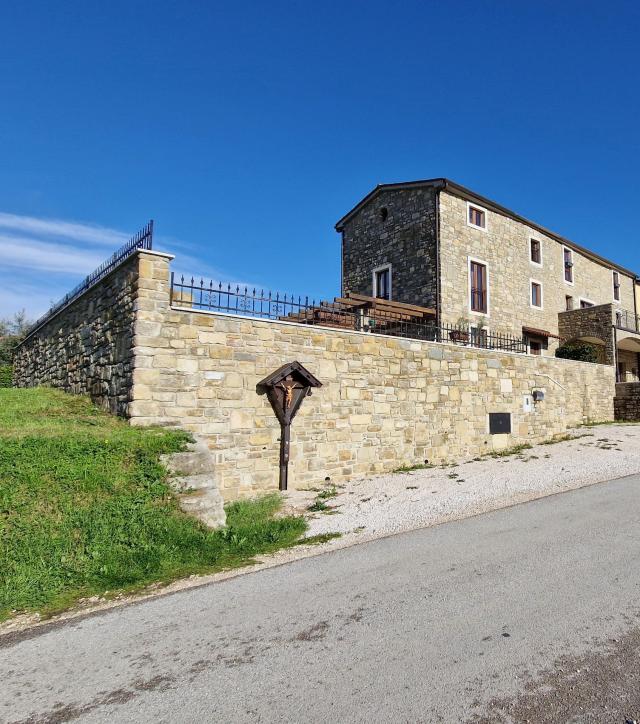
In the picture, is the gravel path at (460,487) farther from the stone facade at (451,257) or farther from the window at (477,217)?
the window at (477,217)

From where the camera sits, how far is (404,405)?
12.0m

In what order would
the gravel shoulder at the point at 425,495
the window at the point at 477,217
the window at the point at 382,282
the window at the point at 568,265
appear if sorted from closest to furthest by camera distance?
1. the gravel shoulder at the point at 425,495
2. the window at the point at 477,217
3. the window at the point at 382,282
4. the window at the point at 568,265

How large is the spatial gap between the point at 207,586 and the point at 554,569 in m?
3.51

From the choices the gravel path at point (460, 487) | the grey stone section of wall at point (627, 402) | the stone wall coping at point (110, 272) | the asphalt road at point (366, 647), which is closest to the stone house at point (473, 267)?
the grey stone section of wall at point (627, 402)

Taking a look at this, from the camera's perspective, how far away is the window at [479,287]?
20.9m

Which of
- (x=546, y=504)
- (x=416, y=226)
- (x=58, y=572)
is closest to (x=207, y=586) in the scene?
(x=58, y=572)

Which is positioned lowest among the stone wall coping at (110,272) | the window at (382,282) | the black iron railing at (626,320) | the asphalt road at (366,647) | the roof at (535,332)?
the asphalt road at (366,647)

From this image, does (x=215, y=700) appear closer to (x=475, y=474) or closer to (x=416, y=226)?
(x=475, y=474)

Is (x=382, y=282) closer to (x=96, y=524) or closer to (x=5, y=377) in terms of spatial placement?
(x=5, y=377)

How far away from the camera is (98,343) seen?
32.3 ft

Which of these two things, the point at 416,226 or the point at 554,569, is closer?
the point at 554,569

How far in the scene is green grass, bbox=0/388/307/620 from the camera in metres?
4.88

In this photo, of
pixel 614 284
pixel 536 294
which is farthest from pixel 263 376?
pixel 614 284

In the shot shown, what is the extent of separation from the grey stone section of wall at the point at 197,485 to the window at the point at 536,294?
69.3 ft
